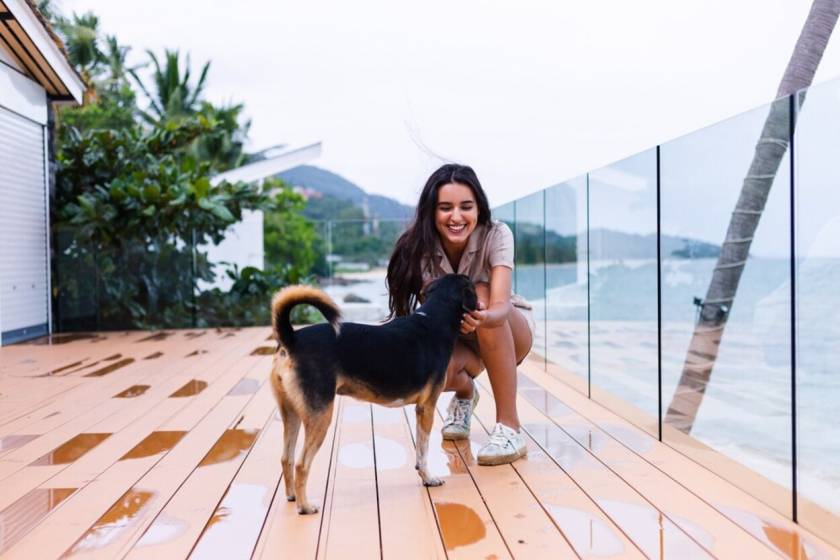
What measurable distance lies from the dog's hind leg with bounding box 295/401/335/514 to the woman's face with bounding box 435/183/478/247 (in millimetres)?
1089

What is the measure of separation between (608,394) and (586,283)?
92cm

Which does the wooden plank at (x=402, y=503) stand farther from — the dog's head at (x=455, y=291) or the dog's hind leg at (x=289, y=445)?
the dog's head at (x=455, y=291)

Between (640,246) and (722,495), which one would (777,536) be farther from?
(640,246)

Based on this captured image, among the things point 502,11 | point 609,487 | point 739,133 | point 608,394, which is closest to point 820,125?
point 739,133

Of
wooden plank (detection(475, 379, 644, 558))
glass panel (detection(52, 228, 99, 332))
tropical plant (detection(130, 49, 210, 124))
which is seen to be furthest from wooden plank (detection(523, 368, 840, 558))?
tropical plant (detection(130, 49, 210, 124))

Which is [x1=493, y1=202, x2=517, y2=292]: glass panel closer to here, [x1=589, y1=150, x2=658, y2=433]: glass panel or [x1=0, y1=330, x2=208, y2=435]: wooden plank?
[x1=589, y1=150, x2=658, y2=433]: glass panel

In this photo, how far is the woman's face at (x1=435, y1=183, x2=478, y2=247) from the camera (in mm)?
3303

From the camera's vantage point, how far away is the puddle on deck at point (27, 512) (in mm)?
2422

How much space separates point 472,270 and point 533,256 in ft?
10.5

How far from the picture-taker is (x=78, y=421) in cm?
421

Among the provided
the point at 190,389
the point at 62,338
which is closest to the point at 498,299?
the point at 190,389

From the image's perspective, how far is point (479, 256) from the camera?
3461 millimetres

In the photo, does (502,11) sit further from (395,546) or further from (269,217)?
(395,546)

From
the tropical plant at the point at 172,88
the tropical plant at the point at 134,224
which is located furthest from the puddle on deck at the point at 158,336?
the tropical plant at the point at 172,88
